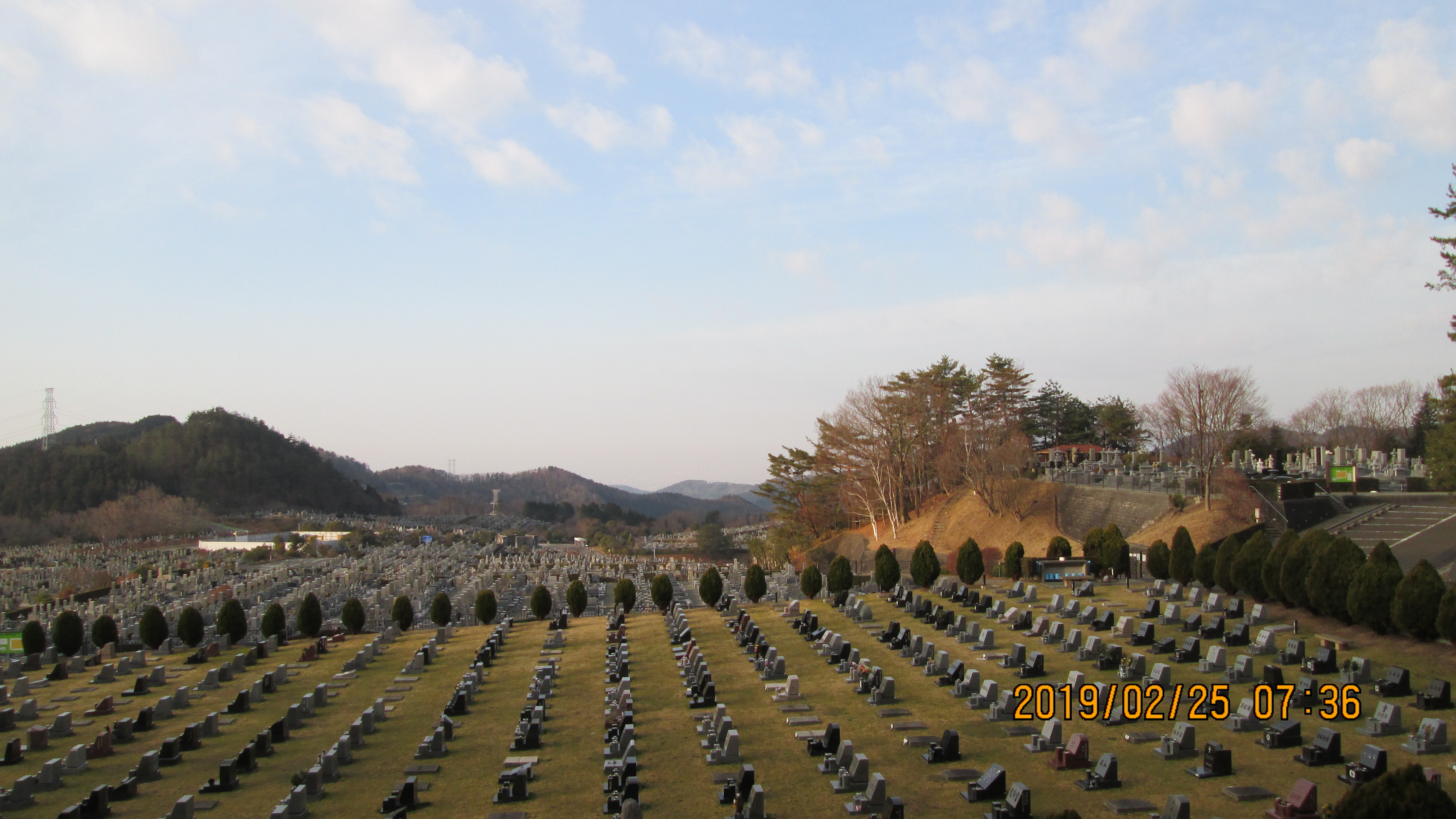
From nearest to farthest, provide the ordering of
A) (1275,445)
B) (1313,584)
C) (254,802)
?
(254,802) → (1313,584) → (1275,445)

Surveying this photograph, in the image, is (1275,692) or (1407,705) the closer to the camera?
(1407,705)

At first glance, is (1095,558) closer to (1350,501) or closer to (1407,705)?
(1350,501)

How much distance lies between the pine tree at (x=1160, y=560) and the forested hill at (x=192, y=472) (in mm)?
107141

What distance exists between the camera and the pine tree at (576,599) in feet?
105

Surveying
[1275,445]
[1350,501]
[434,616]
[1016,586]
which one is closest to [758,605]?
[1016,586]

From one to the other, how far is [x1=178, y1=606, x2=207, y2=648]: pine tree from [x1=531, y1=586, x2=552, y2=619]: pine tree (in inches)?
416

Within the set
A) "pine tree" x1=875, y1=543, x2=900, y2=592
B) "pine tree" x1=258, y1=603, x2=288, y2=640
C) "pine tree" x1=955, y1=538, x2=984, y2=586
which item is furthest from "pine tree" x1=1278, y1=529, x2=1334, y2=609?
"pine tree" x1=258, y1=603, x2=288, y2=640

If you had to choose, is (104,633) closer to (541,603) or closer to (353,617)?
(353,617)

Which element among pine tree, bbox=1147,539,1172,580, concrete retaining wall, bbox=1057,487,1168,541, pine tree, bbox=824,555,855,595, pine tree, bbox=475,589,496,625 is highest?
concrete retaining wall, bbox=1057,487,1168,541

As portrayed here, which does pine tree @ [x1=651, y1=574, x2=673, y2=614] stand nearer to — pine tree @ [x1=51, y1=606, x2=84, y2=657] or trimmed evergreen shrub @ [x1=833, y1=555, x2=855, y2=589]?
trimmed evergreen shrub @ [x1=833, y1=555, x2=855, y2=589]

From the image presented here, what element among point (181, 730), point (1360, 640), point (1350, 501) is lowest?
point (181, 730)

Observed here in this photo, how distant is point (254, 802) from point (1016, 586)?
22.5 metres

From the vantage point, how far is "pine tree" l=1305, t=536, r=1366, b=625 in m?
20.4

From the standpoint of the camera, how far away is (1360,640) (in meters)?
19.5
